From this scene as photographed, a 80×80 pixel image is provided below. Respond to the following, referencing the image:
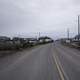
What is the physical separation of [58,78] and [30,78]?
1352mm

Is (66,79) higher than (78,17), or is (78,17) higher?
(78,17)

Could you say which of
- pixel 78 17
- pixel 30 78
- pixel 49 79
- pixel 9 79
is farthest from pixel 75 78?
pixel 78 17

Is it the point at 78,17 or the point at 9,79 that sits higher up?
the point at 78,17

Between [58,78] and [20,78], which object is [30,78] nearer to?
[20,78]

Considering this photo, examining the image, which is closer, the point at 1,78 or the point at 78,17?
the point at 1,78

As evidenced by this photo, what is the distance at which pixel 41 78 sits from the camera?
9.12 metres

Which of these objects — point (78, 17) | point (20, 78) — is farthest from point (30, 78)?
point (78, 17)

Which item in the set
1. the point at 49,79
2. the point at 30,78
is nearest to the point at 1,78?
the point at 30,78

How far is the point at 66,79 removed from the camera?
8938mm

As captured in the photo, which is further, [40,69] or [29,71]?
[40,69]

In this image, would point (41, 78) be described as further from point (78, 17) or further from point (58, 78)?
point (78, 17)

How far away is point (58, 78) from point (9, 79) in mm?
2340

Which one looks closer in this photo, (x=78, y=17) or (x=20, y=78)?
(x=20, y=78)

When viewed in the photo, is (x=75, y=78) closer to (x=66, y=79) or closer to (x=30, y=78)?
(x=66, y=79)
